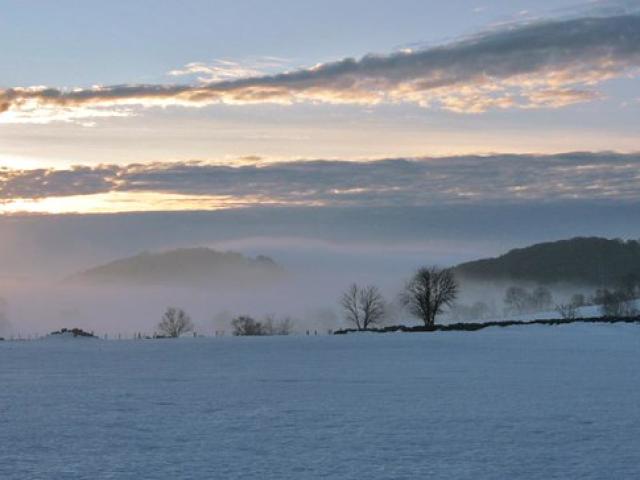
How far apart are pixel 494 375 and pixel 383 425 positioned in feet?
41.8

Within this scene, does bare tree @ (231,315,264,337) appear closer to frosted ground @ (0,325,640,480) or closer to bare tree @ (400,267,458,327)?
bare tree @ (400,267,458,327)

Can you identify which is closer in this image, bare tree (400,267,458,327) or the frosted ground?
the frosted ground

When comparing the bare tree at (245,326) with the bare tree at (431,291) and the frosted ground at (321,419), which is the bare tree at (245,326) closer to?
the bare tree at (431,291)

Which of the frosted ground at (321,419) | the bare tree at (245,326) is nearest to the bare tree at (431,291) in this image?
the bare tree at (245,326)

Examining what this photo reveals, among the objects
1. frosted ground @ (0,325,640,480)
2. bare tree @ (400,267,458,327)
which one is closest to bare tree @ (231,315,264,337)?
bare tree @ (400,267,458,327)

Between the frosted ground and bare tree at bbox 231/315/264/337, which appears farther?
bare tree at bbox 231/315/264/337

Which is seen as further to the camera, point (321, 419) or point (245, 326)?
point (245, 326)

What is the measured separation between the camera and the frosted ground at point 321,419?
1397 centimetres

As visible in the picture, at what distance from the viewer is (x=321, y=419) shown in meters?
19.1

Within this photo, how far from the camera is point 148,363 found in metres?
36.8

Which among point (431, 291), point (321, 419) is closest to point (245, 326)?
point (431, 291)

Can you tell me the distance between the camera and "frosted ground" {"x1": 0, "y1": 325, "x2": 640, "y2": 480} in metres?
14.0

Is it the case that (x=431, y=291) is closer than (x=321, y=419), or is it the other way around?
(x=321, y=419)

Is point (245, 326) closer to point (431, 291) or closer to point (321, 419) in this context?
point (431, 291)
